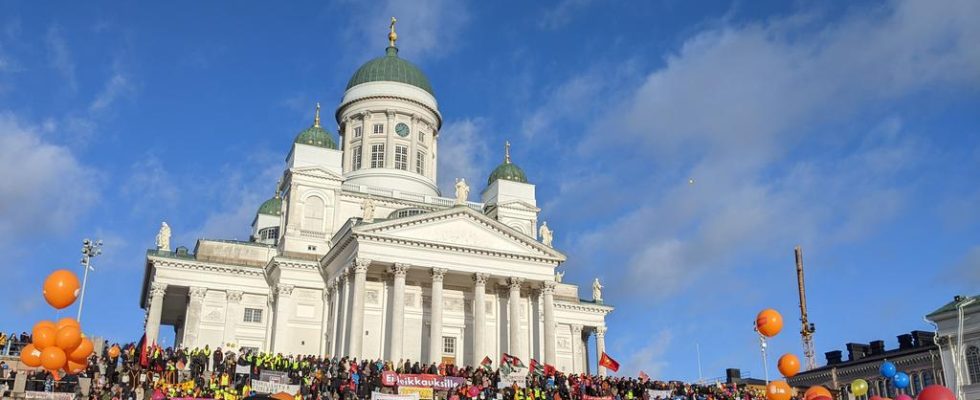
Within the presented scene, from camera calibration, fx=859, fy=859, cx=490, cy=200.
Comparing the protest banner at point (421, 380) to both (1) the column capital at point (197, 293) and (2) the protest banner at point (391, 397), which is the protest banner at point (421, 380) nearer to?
(2) the protest banner at point (391, 397)

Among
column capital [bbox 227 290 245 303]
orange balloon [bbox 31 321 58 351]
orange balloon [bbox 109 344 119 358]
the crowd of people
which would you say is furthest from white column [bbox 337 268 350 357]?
orange balloon [bbox 31 321 58 351]

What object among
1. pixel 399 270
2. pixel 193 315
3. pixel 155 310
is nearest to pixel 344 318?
pixel 399 270

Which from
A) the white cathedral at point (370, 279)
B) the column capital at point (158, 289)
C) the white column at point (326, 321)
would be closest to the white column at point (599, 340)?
the white cathedral at point (370, 279)

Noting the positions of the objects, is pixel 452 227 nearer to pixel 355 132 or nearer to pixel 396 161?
pixel 396 161

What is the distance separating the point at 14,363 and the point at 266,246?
19979 mm

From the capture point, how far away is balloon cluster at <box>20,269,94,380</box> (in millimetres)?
22797

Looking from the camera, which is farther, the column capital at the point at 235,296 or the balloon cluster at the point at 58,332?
the column capital at the point at 235,296

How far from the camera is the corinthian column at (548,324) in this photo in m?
45.6

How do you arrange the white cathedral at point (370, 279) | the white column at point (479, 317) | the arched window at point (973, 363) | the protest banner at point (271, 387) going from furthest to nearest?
the arched window at point (973, 363) < the white cathedral at point (370, 279) < the white column at point (479, 317) < the protest banner at point (271, 387)

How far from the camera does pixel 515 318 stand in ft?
150

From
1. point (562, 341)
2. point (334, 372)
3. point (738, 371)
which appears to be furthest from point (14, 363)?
point (738, 371)

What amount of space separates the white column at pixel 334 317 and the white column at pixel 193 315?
24.5 ft

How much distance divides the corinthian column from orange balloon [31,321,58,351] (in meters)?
26.7

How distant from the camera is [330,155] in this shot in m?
53.6
